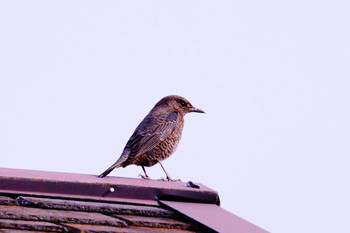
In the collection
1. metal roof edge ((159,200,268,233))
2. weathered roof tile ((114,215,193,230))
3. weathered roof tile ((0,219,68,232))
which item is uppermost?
metal roof edge ((159,200,268,233))

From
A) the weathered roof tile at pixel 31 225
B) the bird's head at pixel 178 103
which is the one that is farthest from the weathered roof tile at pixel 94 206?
the bird's head at pixel 178 103

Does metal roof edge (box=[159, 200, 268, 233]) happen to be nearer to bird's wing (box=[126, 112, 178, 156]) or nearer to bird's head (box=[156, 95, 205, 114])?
bird's wing (box=[126, 112, 178, 156])

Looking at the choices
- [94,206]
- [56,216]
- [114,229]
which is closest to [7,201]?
[56,216]

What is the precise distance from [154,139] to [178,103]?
934 mm

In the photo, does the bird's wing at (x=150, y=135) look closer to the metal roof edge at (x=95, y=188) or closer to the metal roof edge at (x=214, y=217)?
the metal roof edge at (x=95, y=188)

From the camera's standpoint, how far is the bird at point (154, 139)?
909cm

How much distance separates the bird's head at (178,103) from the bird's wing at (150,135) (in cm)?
42

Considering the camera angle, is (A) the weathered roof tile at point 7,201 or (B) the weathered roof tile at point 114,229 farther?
(A) the weathered roof tile at point 7,201

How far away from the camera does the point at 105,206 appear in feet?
15.0

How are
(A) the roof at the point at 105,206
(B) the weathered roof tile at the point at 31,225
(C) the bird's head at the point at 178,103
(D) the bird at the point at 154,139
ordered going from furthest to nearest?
(C) the bird's head at the point at 178,103, (D) the bird at the point at 154,139, (A) the roof at the point at 105,206, (B) the weathered roof tile at the point at 31,225

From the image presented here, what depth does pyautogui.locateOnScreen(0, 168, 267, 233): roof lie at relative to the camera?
4.10 metres

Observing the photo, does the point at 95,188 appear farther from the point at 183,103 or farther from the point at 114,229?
the point at 183,103

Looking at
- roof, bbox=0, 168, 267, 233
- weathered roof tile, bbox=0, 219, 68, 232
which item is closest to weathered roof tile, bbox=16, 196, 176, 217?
roof, bbox=0, 168, 267, 233

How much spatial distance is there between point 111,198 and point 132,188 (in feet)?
0.39
